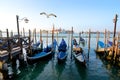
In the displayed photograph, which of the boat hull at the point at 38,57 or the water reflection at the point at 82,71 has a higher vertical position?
the boat hull at the point at 38,57

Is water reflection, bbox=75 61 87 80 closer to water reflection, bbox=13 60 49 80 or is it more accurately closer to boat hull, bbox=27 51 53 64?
water reflection, bbox=13 60 49 80

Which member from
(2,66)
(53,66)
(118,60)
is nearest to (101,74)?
(118,60)

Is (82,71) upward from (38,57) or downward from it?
downward

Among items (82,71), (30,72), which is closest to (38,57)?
(30,72)

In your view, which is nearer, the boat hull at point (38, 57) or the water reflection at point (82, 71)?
the water reflection at point (82, 71)

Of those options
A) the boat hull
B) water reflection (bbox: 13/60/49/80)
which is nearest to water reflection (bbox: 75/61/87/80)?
water reflection (bbox: 13/60/49/80)

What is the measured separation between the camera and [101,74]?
13.5 meters

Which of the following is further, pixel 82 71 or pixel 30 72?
pixel 82 71

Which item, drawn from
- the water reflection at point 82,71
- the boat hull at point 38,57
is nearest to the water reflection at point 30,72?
the boat hull at point 38,57

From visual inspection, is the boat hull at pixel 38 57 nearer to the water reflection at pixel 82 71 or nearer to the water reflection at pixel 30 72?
the water reflection at pixel 30 72

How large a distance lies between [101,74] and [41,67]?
6357mm

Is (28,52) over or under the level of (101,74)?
over

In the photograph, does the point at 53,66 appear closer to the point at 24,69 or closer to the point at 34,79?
the point at 24,69

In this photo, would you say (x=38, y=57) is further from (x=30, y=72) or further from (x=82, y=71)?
(x=82, y=71)
